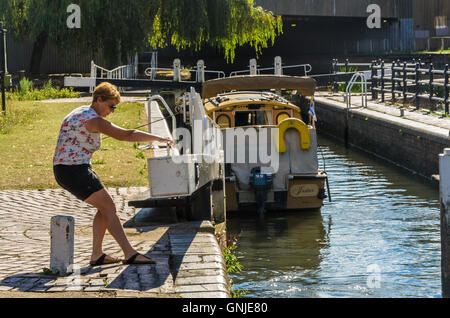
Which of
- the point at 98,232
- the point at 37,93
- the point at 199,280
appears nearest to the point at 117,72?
the point at 37,93

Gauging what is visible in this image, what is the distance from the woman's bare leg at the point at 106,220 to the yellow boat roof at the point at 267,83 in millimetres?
9327

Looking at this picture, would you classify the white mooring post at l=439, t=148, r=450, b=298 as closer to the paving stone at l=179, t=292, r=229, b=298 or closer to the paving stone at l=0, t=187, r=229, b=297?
the paving stone at l=0, t=187, r=229, b=297

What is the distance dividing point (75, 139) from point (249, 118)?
8492mm

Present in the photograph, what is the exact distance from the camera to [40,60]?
130 feet

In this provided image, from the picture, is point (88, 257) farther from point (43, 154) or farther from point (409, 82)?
point (409, 82)

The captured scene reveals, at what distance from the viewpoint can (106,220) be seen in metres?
6.84

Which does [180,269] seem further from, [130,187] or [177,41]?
[177,41]

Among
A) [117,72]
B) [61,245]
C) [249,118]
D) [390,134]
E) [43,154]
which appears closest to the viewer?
[61,245]

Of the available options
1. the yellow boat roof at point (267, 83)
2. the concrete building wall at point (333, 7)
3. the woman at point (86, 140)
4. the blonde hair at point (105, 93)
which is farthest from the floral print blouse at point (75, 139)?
the concrete building wall at point (333, 7)

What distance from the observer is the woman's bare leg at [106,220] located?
6.76 meters

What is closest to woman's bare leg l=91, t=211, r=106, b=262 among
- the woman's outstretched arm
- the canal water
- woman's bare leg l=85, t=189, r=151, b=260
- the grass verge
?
woman's bare leg l=85, t=189, r=151, b=260

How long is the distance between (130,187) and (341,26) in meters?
48.0

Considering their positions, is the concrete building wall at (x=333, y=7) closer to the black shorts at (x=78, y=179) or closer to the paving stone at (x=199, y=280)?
the black shorts at (x=78, y=179)
